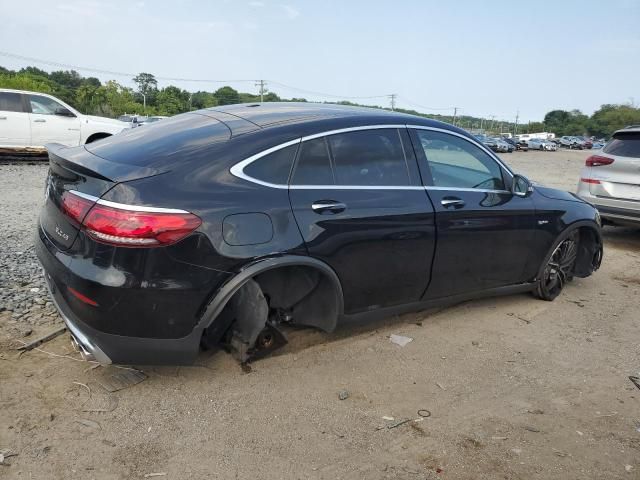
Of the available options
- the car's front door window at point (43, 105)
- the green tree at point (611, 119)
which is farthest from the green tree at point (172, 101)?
the green tree at point (611, 119)

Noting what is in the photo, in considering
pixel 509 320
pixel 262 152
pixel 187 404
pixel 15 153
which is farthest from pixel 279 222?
pixel 15 153

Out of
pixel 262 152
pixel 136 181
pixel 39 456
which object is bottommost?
pixel 39 456

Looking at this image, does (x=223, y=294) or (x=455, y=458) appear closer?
(x=455, y=458)

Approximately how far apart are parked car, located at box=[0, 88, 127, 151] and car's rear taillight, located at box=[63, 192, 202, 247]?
1081 centimetres

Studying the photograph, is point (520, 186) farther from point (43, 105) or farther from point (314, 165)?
point (43, 105)

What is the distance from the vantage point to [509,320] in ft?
14.5

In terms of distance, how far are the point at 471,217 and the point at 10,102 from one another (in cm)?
1269

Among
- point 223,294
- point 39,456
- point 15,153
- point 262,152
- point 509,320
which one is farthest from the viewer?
point 15,153

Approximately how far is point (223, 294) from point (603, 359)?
115 inches

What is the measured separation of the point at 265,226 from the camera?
292cm

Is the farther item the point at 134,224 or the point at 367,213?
the point at 367,213

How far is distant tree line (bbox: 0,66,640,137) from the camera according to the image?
64794mm

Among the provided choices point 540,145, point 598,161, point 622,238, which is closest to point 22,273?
point 598,161

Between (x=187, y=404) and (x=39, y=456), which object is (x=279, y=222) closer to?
(x=187, y=404)
